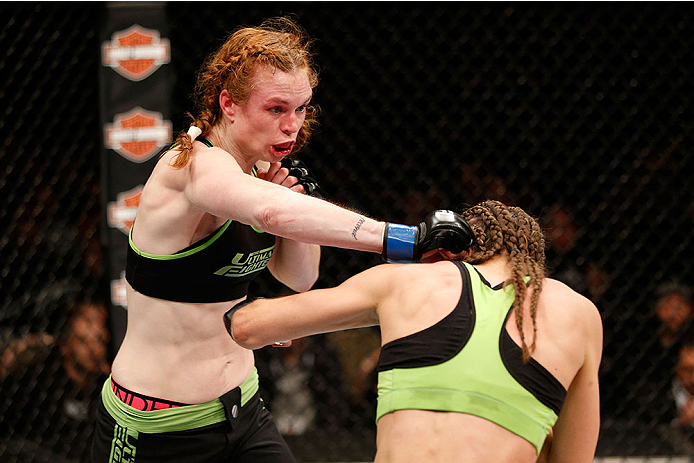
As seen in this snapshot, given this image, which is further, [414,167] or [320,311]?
[414,167]

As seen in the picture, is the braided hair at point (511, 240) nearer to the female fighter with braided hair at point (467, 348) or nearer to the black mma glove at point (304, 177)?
the female fighter with braided hair at point (467, 348)

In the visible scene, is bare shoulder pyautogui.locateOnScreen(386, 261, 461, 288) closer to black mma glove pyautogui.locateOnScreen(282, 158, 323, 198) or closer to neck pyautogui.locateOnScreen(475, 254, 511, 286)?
neck pyautogui.locateOnScreen(475, 254, 511, 286)

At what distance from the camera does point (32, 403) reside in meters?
2.99

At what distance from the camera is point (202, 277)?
153 centimetres

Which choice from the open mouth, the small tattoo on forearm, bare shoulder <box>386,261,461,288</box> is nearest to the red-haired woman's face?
the open mouth

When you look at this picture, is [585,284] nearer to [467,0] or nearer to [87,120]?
[467,0]

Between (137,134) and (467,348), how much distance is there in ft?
6.02

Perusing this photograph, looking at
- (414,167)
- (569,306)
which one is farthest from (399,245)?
(414,167)

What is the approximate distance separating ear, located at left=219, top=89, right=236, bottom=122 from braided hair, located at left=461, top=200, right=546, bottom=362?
0.52 meters

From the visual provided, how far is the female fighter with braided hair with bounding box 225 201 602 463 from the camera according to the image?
1133 millimetres

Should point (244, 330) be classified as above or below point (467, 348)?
below

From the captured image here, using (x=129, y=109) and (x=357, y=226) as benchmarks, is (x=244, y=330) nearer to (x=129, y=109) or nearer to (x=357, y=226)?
(x=357, y=226)

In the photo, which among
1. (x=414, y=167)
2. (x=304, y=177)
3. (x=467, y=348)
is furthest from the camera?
(x=414, y=167)

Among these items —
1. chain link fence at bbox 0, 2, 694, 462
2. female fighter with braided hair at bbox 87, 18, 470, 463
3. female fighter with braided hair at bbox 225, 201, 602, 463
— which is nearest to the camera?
female fighter with braided hair at bbox 225, 201, 602, 463
